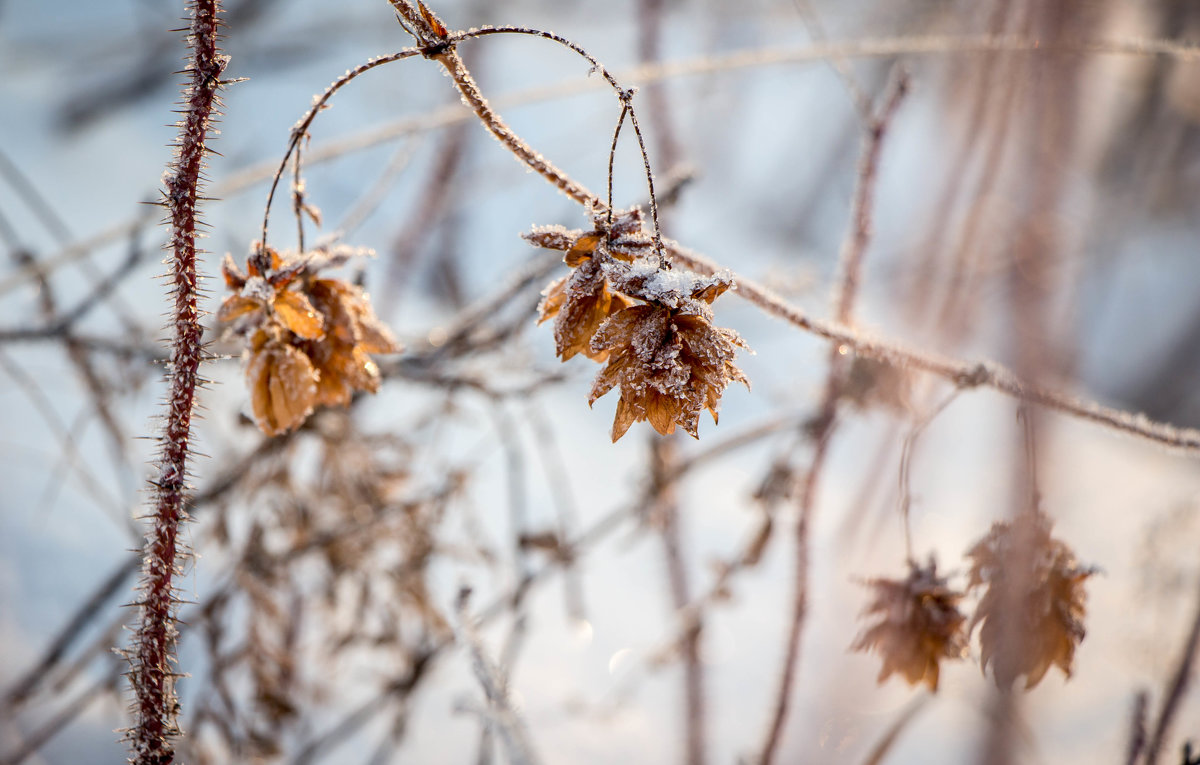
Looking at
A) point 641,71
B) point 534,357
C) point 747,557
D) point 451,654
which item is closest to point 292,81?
point 534,357

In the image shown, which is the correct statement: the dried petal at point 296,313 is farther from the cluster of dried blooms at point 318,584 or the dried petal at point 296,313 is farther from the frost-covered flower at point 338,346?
the cluster of dried blooms at point 318,584

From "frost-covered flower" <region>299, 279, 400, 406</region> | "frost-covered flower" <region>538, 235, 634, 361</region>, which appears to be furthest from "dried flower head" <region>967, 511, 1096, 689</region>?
"frost-covered flower" <region>299, 279, 400, 406</region>

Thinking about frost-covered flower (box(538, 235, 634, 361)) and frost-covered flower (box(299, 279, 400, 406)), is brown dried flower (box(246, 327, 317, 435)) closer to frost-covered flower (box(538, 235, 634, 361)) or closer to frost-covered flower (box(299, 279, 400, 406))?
frost-covered flower (box(299, 279, 400, 406))

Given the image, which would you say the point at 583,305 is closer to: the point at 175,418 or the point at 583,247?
the point at 583,247

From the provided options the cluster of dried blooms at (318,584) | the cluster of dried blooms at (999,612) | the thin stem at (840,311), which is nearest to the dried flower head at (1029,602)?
the cluster of dried blooms at (999,612)

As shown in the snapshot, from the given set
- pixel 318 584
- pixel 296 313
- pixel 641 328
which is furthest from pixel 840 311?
pixel 318 584

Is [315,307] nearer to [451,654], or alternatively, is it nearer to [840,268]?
[840,268]
